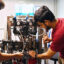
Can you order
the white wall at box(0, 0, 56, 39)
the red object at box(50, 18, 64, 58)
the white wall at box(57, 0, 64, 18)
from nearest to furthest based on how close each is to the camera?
the red object at box(50, 18, 64, 58)
the white wall at box(57, 0, 64, 18)
the white wall at box(0, 0, 56, 39)

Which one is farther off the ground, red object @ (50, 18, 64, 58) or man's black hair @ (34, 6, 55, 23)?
man's black hair @ (34, 6, 55, 23)

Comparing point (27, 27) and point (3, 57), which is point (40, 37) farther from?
point (3, 57)

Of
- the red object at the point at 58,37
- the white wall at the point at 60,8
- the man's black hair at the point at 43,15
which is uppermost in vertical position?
the white wall at the point at 60,8

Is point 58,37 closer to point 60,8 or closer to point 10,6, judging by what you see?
Result: point 60,8

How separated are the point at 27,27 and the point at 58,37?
485 mm

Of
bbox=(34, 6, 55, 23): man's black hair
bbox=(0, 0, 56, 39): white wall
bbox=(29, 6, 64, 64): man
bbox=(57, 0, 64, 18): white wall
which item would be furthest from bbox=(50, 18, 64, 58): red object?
bbox=(0, 0, 56, 39): white wall

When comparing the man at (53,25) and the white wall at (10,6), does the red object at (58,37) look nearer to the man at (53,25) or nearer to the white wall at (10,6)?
the man at (53,25)

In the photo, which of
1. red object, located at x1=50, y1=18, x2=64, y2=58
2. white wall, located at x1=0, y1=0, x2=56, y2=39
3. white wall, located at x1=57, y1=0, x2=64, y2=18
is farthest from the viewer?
white wall, located at x1=0, y1=0, x2=56, y2=39

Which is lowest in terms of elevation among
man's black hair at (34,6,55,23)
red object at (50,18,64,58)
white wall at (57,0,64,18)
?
red object at (50,18,64,58)

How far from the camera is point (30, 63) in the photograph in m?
1.84

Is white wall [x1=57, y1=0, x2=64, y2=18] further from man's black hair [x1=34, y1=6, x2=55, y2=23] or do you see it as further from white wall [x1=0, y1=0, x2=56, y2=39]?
man's black hair [x1=34, y1=6, x2=55, y2=23]

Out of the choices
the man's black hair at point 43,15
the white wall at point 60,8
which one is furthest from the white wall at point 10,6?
the man's black hair at point 43,15

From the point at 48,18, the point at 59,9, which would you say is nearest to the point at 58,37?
the point at 48,18

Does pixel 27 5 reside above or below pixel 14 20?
above
